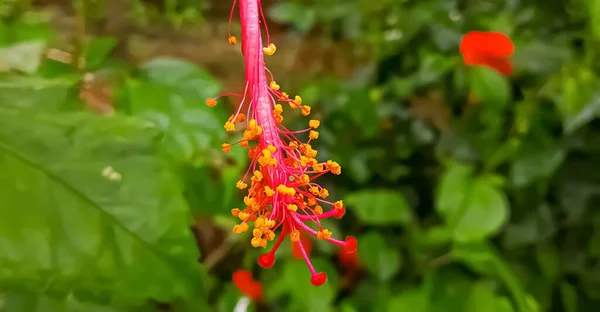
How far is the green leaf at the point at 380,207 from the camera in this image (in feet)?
2.62

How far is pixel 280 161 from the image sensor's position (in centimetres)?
39

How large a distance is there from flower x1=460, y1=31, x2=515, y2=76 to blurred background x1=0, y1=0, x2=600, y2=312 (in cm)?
2

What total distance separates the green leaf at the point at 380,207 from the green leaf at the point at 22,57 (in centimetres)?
51

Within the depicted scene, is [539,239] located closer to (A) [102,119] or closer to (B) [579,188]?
(B) [579,188]

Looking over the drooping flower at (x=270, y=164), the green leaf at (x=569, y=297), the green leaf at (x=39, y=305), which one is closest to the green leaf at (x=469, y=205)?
the green leaf at (x=569, y=297)

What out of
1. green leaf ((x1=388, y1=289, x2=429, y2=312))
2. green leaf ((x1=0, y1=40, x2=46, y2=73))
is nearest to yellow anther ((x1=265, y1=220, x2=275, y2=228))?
green leaf ((x1=0, y1=40, x2=46, y2=73))

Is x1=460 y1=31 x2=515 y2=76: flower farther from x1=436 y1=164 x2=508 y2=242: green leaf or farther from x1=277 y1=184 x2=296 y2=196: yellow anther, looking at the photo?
x1=277 y1=184 x2=296 y2=196: yellow anther

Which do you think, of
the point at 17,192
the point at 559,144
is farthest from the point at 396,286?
the point at 17,192

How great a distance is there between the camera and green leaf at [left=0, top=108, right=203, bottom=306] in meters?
0.35

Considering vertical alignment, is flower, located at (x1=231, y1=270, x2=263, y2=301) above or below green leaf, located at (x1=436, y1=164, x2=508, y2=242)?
below

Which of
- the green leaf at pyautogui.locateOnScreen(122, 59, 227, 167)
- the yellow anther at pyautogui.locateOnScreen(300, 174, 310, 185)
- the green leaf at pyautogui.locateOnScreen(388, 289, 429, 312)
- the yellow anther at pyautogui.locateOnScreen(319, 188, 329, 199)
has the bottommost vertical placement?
the green leaf at pyautogui.locateOnScreen(388, 289, 429, 312)

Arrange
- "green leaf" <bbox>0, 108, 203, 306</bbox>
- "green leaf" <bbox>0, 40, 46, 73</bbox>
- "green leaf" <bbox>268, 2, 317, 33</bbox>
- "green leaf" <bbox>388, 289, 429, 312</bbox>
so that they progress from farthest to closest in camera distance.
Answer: "green leaf" <bbox>268, 2, 317, 33</bbox> → "green leaf" <bbox>388, 289, 429, 312</bbox> → "green leaf" <bbox>0, 40, 46, 73</bbox> → "green leaf" <bbox>0, 108, 203, 306</bbox>

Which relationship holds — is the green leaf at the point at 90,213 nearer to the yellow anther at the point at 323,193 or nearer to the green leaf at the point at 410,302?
the yellow anther at the point at 323,193

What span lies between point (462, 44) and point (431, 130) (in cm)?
21
